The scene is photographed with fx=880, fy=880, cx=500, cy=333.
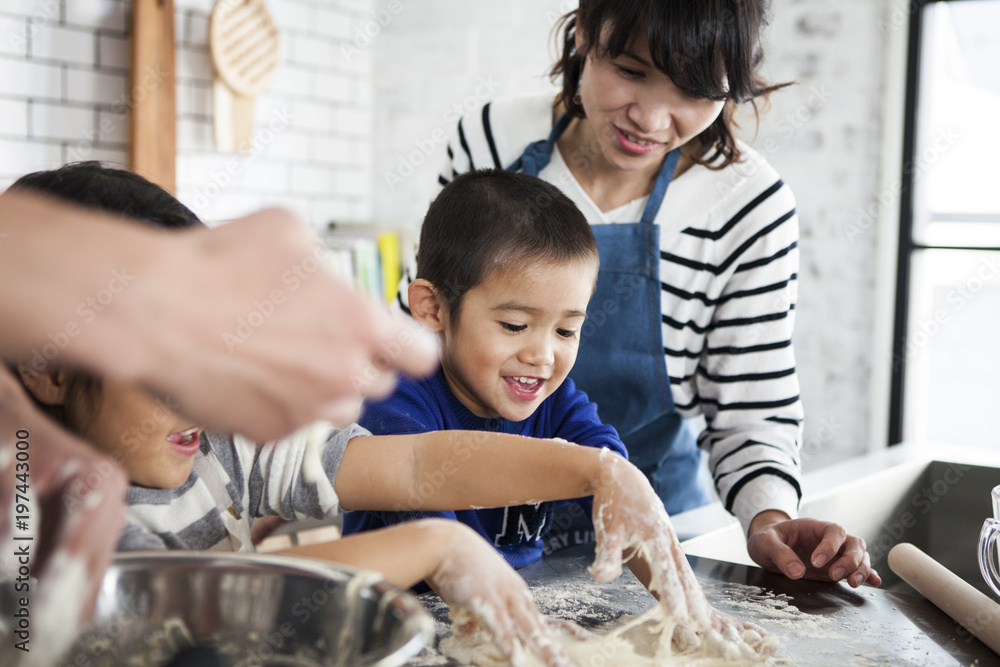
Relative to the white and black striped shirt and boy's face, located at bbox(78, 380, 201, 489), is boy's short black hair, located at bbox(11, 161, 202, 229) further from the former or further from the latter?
the white and black striped shirt

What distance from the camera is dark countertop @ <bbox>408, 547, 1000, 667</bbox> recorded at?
0.78 metres

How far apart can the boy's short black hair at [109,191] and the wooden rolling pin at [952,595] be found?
81cm

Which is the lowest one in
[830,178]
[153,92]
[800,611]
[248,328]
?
[800,611]

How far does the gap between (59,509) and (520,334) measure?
2.20 ft

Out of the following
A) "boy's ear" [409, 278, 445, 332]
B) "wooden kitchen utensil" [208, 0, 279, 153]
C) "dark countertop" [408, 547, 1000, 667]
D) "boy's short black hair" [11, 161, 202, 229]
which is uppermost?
"wooden kitchen utensil" [208, 0, 279, 153]

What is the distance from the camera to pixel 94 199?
0.73 m

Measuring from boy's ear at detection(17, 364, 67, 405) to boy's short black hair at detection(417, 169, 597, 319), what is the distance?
517mm

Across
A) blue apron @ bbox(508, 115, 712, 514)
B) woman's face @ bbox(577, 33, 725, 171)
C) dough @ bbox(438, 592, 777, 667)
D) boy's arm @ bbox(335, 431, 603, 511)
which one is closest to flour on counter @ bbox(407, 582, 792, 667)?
dough @ bbox(438, 592, 777, 667)

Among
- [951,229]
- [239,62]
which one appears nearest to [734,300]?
[951,229]

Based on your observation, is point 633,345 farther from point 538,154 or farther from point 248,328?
point 248,328

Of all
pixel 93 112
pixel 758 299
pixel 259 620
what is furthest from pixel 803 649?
pixel 93 112

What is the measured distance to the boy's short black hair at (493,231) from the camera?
1.08 m

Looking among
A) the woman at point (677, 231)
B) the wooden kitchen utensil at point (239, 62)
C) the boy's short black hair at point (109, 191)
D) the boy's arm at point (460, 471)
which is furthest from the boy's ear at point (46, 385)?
the wooden kitchen utensil at point (239, 62)

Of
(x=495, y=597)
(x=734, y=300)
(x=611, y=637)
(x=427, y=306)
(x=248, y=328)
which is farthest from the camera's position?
(x=734, y=300)
